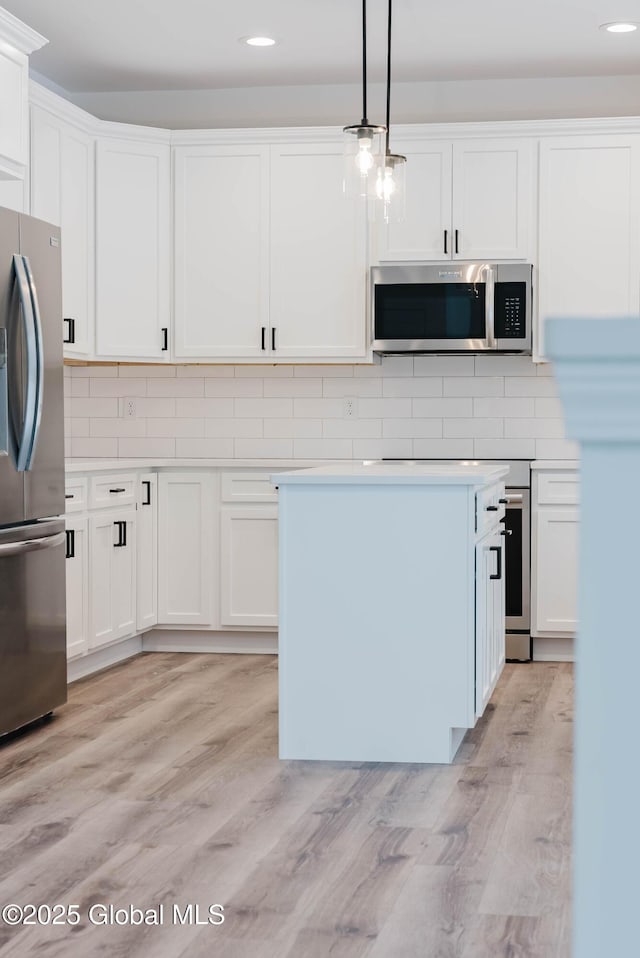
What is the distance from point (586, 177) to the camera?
5.29m

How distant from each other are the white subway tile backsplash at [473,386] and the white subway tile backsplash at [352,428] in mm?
385

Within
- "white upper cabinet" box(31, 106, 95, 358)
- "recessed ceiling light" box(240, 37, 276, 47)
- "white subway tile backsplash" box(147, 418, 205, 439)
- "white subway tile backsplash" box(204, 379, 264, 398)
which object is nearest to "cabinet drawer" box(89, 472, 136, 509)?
"white upper cabinet" box(31, 106, 95, 358)

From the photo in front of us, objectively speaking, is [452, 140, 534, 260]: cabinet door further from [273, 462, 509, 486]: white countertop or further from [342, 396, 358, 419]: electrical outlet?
[273, 462, 509, 486]: white countertop

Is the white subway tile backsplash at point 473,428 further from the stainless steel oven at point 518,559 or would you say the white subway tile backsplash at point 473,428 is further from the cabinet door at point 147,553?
the cabinet door at point 147,553

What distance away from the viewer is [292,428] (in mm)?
5824

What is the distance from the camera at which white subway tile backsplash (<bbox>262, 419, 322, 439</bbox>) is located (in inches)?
229

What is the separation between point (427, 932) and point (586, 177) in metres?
3.92

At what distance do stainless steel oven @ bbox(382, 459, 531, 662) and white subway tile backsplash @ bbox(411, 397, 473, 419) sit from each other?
505 millimetres

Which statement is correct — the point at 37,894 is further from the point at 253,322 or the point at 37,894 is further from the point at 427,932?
the point at 253,322

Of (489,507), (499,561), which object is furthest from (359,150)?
(499,561)

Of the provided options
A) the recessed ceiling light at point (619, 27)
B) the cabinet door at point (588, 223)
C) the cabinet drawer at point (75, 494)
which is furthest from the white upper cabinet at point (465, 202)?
the cabinet drawer at point (75, 494)

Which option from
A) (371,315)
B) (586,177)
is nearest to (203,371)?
(371,315)

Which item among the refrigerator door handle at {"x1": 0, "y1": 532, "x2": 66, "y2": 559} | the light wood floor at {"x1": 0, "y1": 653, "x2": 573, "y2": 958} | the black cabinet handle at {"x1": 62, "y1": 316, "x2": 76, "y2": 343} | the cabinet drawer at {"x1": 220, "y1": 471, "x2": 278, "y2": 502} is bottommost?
the light wood floor at {"x1": 0, "y1": 653, "x2": 573, "y2": 958}

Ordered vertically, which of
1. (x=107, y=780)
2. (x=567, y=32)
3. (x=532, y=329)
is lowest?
(x=107, y=780)
